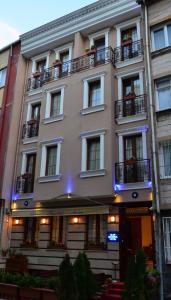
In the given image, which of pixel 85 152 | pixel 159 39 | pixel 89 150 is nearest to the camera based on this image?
pixel 159 39

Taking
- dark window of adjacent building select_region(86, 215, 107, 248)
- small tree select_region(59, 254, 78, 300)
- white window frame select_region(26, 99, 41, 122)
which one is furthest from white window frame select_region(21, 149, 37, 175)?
small tree select_region(59, 254, 78, 300)

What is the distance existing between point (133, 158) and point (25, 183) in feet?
20.3

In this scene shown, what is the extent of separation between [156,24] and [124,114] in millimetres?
4259

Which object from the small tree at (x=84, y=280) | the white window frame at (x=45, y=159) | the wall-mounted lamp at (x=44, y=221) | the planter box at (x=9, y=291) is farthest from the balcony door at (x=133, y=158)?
the planter box at (x=9, y=291)

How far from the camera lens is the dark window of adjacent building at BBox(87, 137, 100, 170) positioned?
1383 centimetres

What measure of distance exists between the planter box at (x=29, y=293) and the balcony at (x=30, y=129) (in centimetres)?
848

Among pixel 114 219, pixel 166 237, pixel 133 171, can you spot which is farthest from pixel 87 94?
pixel 166 237

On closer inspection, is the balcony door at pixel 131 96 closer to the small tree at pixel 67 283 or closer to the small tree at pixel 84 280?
the small tree at pixel 84 280

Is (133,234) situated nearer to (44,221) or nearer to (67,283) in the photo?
(44,221)

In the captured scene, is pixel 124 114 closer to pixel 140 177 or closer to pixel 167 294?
pixel 140 177

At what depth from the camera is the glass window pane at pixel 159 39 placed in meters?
13.5

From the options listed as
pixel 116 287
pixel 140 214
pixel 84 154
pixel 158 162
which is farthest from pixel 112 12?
pixel 116 287

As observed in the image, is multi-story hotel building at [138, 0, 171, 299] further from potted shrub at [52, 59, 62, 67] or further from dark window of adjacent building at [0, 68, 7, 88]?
dark window of adjacent building at [0, 68, 7, 88]

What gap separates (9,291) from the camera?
10727 mm
